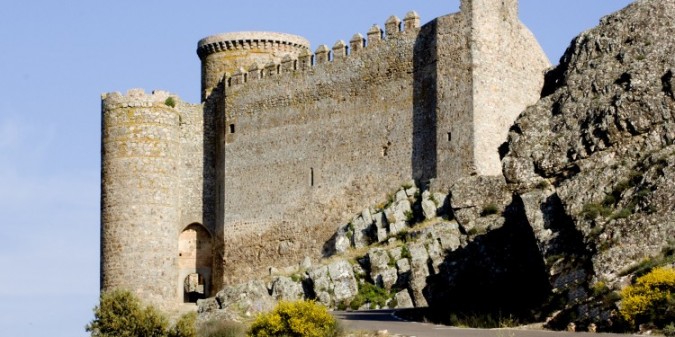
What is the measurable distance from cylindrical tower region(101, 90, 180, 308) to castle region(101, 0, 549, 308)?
0.14ft

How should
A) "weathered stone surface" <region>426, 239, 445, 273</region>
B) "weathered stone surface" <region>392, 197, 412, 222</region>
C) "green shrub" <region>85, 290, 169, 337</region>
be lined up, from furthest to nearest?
"weathered stone surface" <region>392, 197, 412, 222</region> < "weathered stone surface" <region>426, 239, 445, 273</region> < "green shrub" <region>85, 290, 169, 337</region>

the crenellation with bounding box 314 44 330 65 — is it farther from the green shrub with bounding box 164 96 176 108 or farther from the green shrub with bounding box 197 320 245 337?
the green shrub with bounding box 197 320 245 337

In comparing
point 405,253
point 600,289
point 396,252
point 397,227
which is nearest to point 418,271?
point 405,253

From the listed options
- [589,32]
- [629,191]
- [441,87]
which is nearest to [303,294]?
[441,87]

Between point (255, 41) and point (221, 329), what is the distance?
22271 mm

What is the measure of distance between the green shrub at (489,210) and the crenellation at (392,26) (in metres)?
12.7

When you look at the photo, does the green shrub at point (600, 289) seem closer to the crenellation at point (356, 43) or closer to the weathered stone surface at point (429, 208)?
the weathered stone surface at point (429, 208)

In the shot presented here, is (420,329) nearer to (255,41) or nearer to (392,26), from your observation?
(392,26)

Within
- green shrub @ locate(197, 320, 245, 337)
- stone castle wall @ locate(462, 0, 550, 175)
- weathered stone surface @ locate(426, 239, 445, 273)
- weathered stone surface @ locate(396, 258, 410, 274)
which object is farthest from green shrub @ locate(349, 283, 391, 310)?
green shrub @ locate(197, 320, 245, 337)

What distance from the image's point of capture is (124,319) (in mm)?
27781

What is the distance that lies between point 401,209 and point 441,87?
10.8ft

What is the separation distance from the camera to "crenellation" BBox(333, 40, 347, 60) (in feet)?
133

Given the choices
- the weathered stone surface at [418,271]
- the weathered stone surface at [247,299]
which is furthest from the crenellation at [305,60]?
the weathered stone surface at [247,299]

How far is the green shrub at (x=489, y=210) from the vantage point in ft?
86.3
